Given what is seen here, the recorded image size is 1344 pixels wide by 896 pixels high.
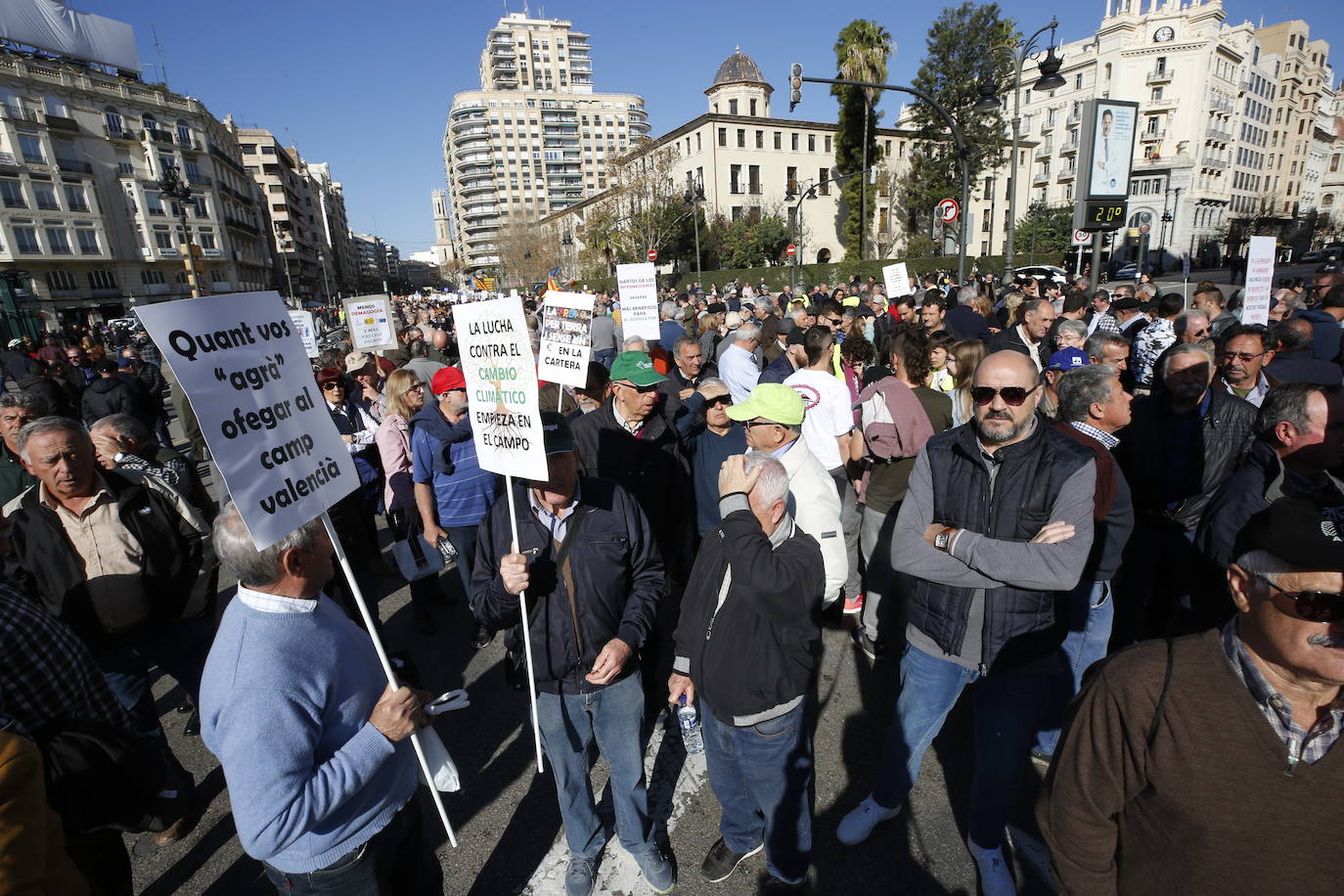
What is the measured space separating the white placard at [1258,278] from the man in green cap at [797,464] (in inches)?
267

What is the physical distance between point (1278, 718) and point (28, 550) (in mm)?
4607

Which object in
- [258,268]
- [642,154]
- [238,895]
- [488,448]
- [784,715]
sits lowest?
[238,895]

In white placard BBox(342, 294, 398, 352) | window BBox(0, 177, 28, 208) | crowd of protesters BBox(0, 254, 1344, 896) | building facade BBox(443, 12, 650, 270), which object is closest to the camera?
crowd of protesters BBox(0, 254, 1344, 896)

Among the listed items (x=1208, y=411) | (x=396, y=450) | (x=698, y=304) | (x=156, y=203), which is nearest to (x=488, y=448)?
(x=396, y=450)

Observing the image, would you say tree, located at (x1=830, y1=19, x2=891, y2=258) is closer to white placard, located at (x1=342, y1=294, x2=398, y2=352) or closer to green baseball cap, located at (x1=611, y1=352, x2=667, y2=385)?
white placard, located at (x1=342, y1=294, x2=398, y2=352)

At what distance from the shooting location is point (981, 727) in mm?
2553

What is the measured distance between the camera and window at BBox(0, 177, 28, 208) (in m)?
44.7

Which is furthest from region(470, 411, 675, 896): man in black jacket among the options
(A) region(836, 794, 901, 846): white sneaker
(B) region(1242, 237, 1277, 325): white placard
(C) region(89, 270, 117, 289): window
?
(C) region(89, 270, 117, 289): window

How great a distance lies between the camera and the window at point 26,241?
45.4 meters

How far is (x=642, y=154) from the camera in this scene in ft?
153

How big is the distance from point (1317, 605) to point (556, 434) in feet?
7.07

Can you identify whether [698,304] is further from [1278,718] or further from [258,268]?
[258,268]

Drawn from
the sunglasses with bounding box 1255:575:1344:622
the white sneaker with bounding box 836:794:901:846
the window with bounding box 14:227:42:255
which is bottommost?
the white sneaker with bounding box 836:794:901:846

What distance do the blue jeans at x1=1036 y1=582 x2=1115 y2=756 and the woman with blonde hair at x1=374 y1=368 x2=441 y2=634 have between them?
407 cm
